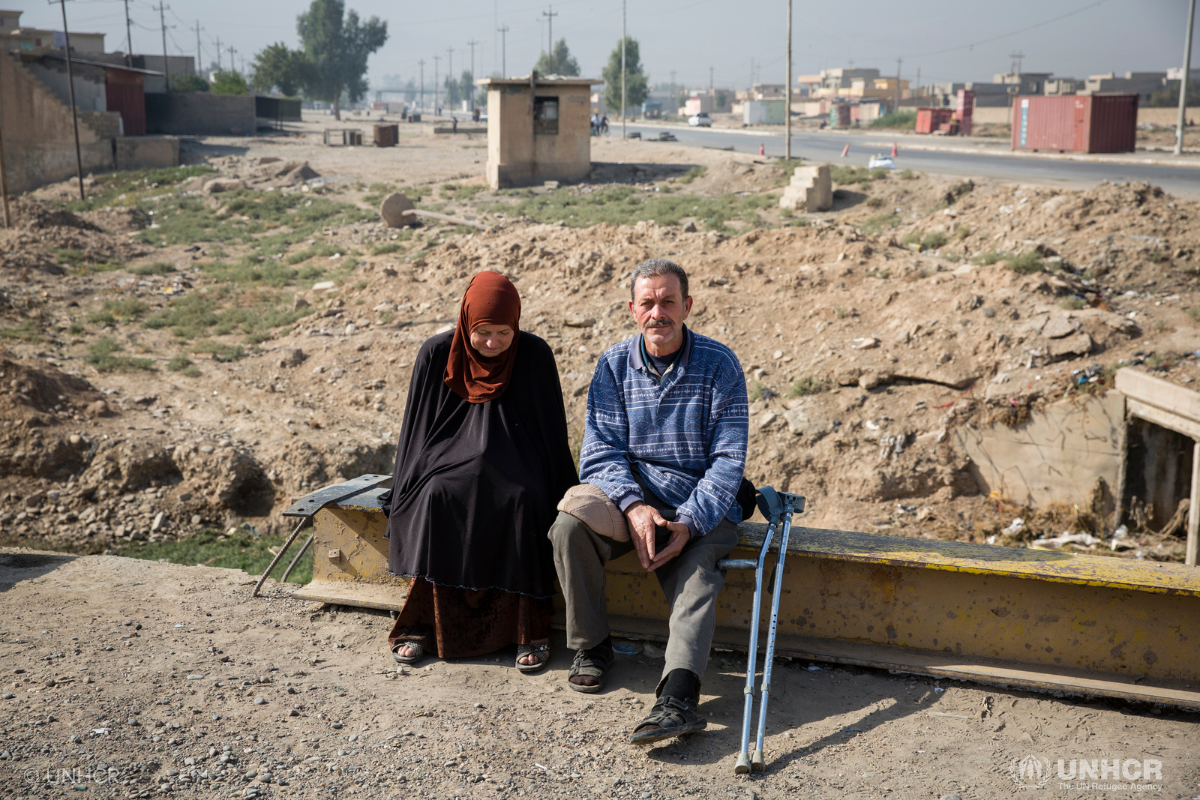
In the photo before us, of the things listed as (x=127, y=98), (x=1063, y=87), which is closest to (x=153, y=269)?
(x=127, y=98)

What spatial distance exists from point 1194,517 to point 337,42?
8478 cm

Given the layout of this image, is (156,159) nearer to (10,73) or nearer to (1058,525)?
(10,73)

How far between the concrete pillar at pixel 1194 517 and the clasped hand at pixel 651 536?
5.34m

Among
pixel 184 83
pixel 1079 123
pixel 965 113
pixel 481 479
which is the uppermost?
pixel 184 83

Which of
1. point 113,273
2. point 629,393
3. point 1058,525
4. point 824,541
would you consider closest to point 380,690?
point 629,393

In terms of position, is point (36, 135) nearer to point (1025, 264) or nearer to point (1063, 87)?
point (1025, 264)

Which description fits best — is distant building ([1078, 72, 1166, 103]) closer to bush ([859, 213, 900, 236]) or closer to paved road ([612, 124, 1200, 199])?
paved road ([612, 124, 1200, 199])

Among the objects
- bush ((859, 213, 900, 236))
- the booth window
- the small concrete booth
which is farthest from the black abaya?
the booth window

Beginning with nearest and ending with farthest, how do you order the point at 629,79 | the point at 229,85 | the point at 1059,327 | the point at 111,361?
the point at 1059,327 → the point at 111,361 → the point at 229,85 → the point at 629,79

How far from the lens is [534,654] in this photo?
3.38m

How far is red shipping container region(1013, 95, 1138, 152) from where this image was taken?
92.8ft

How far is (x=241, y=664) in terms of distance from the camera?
3.39m

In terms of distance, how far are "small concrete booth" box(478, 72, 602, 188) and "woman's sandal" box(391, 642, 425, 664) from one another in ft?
61.9

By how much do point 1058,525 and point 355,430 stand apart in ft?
19.6
